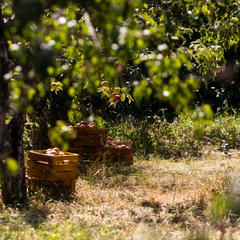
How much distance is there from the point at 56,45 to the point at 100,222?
1974 millimetres

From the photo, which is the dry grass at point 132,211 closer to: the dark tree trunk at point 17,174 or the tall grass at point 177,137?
the dark tree trunk at point 17,174

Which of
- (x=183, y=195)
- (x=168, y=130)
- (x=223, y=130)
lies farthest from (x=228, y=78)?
(x=183, y=195)

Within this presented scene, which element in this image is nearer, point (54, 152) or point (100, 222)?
point (100, 222)

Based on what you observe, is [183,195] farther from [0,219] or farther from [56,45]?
[56,45]

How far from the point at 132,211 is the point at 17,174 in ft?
4.09

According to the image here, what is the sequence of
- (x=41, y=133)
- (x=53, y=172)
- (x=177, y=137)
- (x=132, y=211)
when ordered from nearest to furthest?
(x=132, y=211) → (x=53, y=172) → (x=41, y=133) → (x=177, y=137)

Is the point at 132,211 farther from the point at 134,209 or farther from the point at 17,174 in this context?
the point at 17,174

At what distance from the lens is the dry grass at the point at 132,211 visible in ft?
8.32

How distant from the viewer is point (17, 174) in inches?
121

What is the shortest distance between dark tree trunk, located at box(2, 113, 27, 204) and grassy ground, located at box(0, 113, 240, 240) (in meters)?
0.11

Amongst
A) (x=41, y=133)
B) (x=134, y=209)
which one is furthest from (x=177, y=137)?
(x=134, y=209)

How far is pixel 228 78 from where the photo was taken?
8766 mm

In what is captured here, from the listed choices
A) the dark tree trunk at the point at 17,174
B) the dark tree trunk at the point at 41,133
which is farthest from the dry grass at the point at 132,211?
the dark tree trunk at the point at 41,133

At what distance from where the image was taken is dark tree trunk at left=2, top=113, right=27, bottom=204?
3002 millimetres
